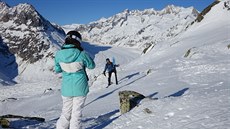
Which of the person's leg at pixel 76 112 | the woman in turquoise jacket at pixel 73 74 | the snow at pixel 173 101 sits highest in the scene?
the woman in turquoise jacket at pixel 73 74

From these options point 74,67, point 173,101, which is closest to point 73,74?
point 74,67

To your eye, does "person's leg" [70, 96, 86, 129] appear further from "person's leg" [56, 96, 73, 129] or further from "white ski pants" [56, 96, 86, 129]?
"person's leg" [56, 96, 73, 129]

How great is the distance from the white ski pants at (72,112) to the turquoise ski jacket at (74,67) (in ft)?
0.46

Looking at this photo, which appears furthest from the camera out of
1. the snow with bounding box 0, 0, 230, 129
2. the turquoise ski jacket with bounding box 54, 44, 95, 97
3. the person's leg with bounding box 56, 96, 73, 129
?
the snow with bounding box 0, 0, 230, 129

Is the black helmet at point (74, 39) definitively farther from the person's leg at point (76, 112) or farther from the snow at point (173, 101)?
the snow at point (173, 101)

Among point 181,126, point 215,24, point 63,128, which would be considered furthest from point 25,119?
point 215,24

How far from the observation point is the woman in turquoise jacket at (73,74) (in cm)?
766

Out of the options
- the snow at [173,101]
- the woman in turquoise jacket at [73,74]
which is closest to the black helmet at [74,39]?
the woman in turquoise jacket at [73,74]

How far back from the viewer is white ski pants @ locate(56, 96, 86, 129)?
7.75 meters

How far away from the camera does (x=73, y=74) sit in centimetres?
775

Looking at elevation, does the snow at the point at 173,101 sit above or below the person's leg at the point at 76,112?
below

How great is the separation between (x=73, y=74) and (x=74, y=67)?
181 mm

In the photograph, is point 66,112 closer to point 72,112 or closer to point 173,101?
point 72,112

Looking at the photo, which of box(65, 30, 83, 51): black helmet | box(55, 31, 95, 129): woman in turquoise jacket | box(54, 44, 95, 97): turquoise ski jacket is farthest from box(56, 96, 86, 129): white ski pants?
box(65, 30, 83, 51): black helmet
